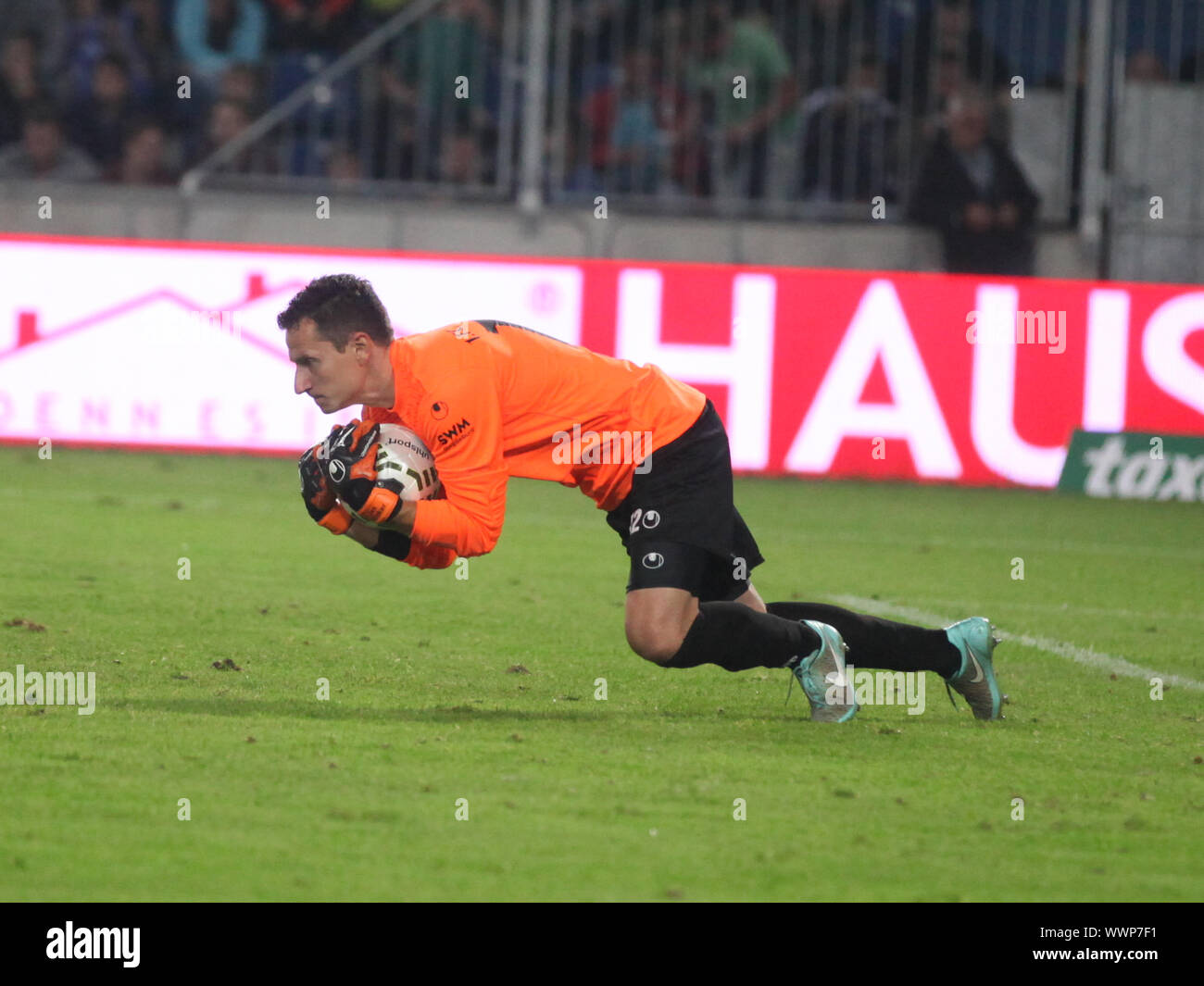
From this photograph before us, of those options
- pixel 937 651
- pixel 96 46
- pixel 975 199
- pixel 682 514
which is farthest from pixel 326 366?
pixel 96 46

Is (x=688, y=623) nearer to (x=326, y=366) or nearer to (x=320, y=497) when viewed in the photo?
(x=320, y=497)

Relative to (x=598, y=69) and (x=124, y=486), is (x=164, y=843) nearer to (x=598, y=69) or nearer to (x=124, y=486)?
(x=124, y=486)

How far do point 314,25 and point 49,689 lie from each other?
36.9 feet

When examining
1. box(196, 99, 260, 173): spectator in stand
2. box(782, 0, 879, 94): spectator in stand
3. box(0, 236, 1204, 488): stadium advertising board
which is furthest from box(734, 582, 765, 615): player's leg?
box(196, 99, 260, 173): spectator in stand

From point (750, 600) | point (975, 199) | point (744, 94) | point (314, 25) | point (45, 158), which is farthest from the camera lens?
point (314, 25)

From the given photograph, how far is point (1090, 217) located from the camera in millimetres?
15359

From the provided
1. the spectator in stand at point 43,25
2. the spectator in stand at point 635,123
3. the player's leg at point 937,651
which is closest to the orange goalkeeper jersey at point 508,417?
the player's leg at point 937,651

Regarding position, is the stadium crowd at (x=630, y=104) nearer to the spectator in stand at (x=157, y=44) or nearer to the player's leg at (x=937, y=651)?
the spectator in stand at (x=157, y=44)

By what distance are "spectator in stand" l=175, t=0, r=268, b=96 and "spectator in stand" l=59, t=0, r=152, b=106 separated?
0.38 metres

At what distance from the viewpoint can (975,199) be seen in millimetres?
15117

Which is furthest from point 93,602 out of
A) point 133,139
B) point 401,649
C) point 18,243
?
point 133,139

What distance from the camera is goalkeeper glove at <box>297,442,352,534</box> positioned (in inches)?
230

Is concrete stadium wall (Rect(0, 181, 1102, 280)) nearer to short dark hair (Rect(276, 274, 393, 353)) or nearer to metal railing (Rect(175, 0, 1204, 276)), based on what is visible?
metal railing (Rect(175, 0, 1204, 276))
